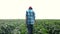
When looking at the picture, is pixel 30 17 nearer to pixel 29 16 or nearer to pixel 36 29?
pixel 29 16

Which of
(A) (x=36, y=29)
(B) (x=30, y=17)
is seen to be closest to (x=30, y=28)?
(B) (x=30, y=17)

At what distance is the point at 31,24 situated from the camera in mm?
11758

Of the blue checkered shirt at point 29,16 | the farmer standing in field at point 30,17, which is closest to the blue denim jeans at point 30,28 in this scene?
the farmer standing in field at point 30,17

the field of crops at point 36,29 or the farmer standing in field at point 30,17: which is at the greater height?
the farmer standing in field at point 30,17

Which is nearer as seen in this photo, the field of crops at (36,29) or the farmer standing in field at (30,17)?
the farmer standing in field at (30,17)

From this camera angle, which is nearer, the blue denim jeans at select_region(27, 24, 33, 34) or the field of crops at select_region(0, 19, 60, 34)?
the blue denim jeans at select_region(27, 24, 33, 34)

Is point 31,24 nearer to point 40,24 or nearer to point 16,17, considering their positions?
point 40,24

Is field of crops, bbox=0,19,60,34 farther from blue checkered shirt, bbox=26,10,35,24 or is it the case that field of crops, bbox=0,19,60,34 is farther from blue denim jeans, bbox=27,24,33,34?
blue checkered shirt, bbox=26,10,35,24

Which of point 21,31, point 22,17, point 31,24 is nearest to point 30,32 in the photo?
point 31,24

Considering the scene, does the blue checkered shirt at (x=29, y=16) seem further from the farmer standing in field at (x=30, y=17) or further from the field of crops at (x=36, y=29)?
the field of crops at (x=36, y=29)

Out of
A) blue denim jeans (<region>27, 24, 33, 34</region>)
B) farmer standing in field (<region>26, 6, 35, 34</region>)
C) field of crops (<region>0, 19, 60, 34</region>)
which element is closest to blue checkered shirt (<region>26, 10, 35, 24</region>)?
farmer standing in field (<region>26, 6, 35, 34</region>)

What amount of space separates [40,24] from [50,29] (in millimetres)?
1504

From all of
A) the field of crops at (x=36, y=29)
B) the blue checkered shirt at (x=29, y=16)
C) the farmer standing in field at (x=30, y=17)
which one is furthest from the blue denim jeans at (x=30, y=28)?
the field of crops at (x=36, y=29)

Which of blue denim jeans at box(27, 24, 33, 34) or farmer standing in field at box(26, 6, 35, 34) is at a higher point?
farmer standing in field at box(26, 6, 35, 34)
